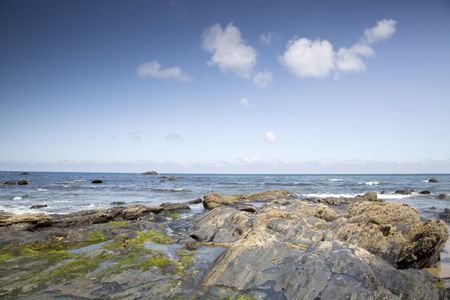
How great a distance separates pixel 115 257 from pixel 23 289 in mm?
2784

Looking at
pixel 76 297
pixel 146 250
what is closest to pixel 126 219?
pixel 146 250

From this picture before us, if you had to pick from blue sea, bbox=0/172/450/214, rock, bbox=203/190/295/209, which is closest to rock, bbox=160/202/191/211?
rock, bbox=203/190/295/209

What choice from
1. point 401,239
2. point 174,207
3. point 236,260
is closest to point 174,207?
point 174,207

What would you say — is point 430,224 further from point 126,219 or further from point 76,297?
point 126,219

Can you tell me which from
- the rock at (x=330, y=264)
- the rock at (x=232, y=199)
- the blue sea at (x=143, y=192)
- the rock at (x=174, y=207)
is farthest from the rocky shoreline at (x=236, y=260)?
the blue sea at (x=143, y=192)

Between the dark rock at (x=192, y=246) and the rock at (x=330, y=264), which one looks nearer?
the rock at (x=330, y=264)

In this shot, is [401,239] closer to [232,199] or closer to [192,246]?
[192,246]

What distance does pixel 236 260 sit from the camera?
788 cm

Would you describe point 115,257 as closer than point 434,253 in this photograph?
No

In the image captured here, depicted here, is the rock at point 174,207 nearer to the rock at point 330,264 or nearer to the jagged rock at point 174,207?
the jagged rock at point 174,207

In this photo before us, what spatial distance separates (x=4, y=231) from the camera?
13039 mm

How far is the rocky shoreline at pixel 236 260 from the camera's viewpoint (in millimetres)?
6773

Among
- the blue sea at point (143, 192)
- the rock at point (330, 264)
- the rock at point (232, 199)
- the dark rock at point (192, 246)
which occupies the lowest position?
the blue sea at point (143, 192)

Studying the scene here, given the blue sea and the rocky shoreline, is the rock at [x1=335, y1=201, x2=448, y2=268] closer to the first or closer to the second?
the rocky shoreline
